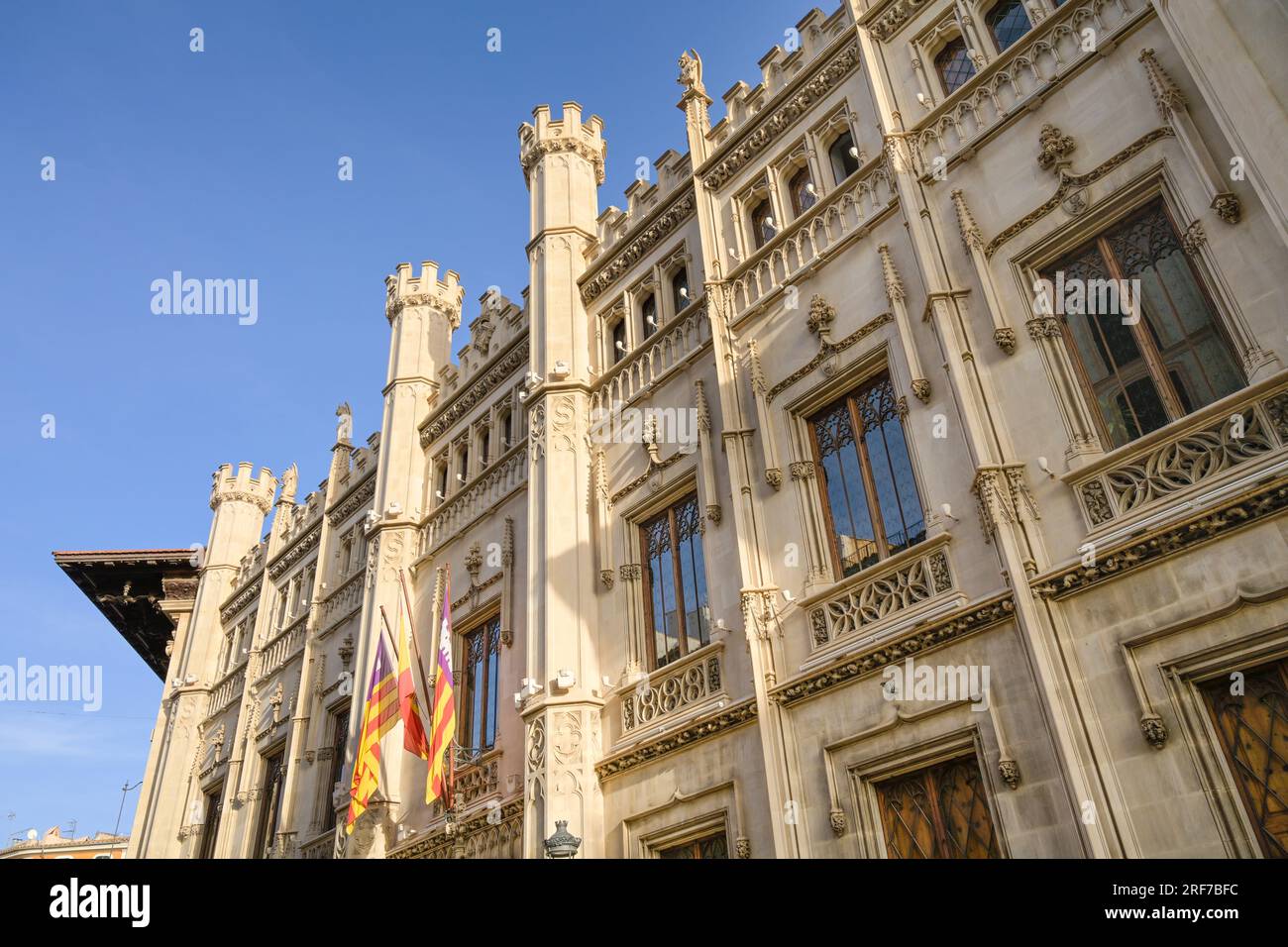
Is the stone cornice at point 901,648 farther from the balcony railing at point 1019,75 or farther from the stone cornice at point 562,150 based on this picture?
the stone cornice at point 562,150

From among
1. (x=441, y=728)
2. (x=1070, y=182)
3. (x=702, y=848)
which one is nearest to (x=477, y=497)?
(x=441, y=728)

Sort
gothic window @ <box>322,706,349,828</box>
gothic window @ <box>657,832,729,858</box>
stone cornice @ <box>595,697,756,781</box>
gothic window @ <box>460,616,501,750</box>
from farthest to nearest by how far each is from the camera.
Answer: gothic window @ <box>322,706,349,828</box>
gothic window @ <box>460,616,501,750</box>
stone cornice @ <box>595,697,756,781</box>
gothic window @ <box>657,832,729,858</box>

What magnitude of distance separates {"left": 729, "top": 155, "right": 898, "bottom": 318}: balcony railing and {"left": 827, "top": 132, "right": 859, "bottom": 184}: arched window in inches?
25.3

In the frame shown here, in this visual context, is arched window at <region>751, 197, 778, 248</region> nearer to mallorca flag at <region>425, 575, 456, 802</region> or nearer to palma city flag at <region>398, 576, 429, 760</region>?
mallorca flag at <region>425, 575, 456, 802</region>

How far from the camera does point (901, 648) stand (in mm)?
10781

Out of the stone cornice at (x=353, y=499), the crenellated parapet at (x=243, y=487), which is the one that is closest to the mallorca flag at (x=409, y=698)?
the stone cornice at (x=353, y=499)

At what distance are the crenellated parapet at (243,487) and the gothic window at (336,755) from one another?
15.5 m

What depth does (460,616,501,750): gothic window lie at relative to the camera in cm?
1753

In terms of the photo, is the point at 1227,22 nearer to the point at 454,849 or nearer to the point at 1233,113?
the point at 1233,113

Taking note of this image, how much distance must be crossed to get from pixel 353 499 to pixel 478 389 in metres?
6.35

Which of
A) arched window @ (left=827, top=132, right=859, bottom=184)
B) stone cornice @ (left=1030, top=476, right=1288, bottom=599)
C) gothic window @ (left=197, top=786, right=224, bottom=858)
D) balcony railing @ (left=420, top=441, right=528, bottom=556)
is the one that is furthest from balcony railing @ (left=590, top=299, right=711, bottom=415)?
gothic window @ (left=197, top=786, right=224, bottom=858)

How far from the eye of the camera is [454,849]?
636 inches
